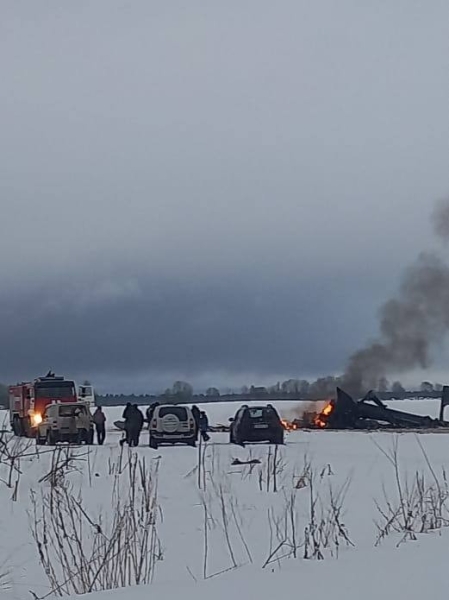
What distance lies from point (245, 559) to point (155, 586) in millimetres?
5851

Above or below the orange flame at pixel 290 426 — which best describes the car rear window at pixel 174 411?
above

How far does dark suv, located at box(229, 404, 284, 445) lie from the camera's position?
1374 inches

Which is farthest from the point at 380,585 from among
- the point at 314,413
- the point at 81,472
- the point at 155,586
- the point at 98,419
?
the point at 314,413

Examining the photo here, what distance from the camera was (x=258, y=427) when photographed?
3522 cm

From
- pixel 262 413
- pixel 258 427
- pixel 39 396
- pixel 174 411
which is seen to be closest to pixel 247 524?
pixel 174 411

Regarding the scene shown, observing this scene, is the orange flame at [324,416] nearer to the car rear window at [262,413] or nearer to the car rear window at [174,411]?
the car rear window at [262,413]

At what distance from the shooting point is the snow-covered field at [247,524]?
7602 millimetres

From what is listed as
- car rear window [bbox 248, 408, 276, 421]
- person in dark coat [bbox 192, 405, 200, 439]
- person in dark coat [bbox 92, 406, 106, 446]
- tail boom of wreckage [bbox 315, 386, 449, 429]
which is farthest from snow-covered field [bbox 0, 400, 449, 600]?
tail boom of wreckage [bbox 315, 386, 449, 429]

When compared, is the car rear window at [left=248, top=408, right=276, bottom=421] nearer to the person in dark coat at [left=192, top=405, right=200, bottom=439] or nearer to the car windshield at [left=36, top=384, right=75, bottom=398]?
the person in dark coat at [left=192, top=405, right=200, bottom=439]

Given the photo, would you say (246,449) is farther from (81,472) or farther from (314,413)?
(314,413)

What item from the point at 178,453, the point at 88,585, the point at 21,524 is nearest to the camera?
the point at 88,585

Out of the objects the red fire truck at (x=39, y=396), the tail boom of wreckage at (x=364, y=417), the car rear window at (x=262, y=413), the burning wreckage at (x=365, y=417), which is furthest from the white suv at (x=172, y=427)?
the tail boom of wreckage at (x=364, y=417)

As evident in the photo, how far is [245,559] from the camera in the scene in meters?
13.4

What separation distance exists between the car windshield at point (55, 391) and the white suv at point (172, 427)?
10570 mm
